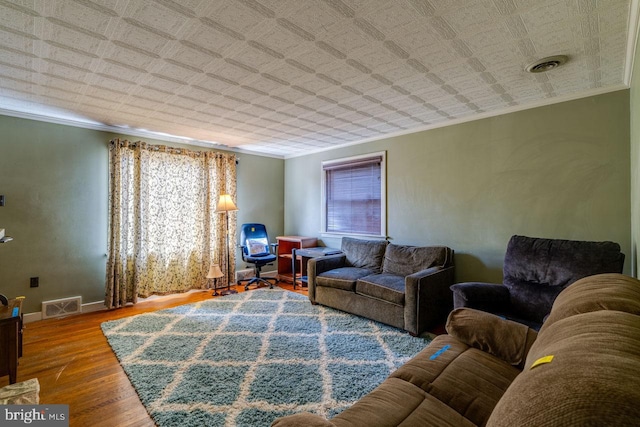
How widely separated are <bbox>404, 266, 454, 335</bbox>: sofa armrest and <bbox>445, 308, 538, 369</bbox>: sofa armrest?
3.38 feet

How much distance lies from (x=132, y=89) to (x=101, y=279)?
2.64 meters

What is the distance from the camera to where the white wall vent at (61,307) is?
347 cm

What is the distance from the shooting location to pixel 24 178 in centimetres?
335

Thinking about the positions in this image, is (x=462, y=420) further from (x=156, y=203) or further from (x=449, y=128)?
(x=156, y=203)

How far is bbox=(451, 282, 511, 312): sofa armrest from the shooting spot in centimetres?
250

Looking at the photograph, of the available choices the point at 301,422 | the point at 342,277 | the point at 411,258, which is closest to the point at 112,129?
the point at 342,277

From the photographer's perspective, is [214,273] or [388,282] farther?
[214,273]

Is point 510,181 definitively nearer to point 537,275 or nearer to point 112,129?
point 537,275

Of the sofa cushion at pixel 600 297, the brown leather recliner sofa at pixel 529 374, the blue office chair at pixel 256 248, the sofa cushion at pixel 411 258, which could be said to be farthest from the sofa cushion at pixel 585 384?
the blue office chair at pixel 256 248

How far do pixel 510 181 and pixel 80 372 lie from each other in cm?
437

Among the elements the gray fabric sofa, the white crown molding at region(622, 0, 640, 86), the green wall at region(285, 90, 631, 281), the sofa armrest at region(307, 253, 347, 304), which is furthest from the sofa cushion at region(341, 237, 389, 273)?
the white crown molding at region(622, 0, 640, 86)

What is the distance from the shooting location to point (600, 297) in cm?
108

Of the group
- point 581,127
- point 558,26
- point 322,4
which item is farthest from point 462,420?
point 581,127

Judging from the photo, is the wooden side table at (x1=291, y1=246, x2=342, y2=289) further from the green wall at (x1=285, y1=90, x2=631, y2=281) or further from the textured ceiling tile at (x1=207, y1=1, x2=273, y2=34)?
the textured ceiling tile at (x1=207, y1=1, x2=273, y2=34)
